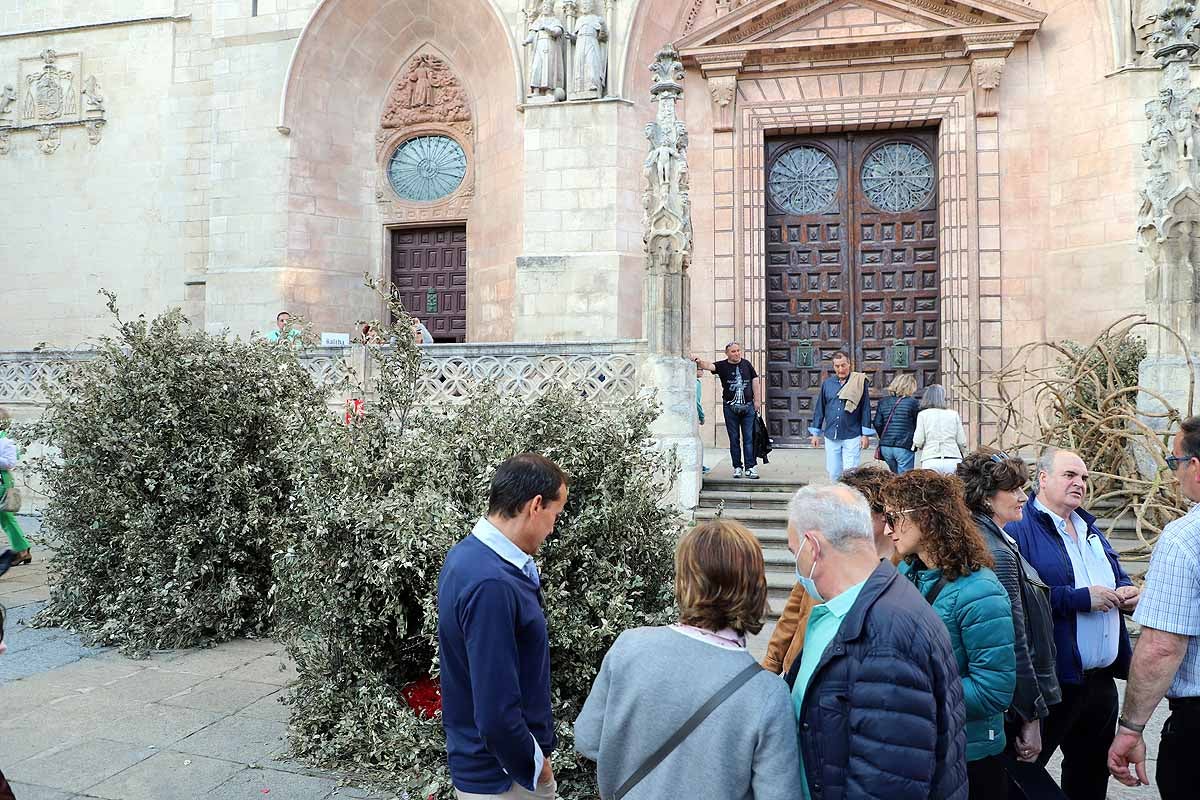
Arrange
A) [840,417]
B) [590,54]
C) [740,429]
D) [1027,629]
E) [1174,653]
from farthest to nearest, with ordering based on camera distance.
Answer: [590,54]
[740,429]
[840,417]
[1027,629]
[1174,653]

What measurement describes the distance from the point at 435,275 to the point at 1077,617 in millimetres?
14460

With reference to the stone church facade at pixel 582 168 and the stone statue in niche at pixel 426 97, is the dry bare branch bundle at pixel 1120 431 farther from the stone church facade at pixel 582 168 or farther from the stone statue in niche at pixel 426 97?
the stone statue in niche at pixel 426 97

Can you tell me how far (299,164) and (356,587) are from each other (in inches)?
503

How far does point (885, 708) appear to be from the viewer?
1.89 meters

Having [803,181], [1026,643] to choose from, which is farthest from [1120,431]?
[803,181]

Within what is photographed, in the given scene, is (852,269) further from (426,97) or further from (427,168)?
(426,97)

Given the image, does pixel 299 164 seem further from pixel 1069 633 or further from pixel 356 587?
pixel 1069 633

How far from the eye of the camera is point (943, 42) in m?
13.4

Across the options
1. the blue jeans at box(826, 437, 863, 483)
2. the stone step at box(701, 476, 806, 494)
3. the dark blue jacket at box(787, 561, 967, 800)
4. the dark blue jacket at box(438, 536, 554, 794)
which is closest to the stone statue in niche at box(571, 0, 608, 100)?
the stone step at box(701, 476, 806, 494)

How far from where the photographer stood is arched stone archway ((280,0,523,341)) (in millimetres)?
15180

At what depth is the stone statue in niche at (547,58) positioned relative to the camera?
13.6 meters

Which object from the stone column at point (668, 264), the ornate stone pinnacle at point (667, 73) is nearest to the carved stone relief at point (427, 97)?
the ornate stone pinnacle at point (667, 73)

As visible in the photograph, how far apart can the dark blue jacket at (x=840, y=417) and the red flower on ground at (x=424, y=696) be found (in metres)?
5.57

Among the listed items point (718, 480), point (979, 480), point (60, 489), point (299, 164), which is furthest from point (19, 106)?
point (979, 480)
